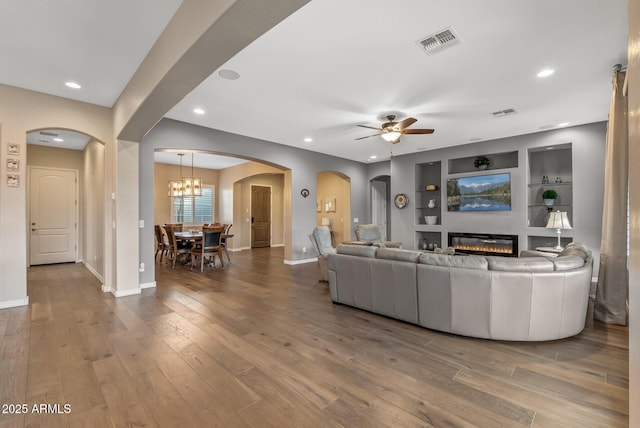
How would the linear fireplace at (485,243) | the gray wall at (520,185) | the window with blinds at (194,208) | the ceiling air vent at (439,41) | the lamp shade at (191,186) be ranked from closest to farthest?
1. the ceiling air vent at (439,41)
2. the gray wall at (520,185)
3. the linear fireplace at (485,243)
4. the lamp shade at (191,186)
5. the window with blinds at (194,208)

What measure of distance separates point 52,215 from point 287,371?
25.5 feet

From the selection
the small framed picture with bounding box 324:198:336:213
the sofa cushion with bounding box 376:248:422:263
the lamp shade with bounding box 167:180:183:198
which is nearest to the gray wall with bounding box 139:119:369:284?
the small framed picture with bounding box 324:198:336:213

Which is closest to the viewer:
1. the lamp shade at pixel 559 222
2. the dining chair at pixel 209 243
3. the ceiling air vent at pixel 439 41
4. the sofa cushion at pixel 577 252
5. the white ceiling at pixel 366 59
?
the white ceiling at pixel 366 59

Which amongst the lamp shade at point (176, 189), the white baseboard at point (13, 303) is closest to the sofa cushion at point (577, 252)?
the white baseboard at point (13, 303)

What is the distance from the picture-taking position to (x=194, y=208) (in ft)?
31.9

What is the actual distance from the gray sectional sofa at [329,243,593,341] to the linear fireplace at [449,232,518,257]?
3167 millimetres

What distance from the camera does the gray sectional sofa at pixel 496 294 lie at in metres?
2.75

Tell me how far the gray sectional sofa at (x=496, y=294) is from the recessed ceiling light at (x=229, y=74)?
2.86 meters

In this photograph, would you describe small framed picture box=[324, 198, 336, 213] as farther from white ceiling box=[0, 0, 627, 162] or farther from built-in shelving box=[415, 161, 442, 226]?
white ceiling box=[0, 0, 627, 162]

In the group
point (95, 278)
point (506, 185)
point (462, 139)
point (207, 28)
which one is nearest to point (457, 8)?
point (207, 28)

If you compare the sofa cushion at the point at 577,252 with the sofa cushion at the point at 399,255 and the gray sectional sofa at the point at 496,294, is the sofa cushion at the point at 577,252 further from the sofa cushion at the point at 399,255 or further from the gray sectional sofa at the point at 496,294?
the sofa cushion at the point at 399,255

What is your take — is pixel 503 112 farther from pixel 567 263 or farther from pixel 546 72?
pixel 567 263

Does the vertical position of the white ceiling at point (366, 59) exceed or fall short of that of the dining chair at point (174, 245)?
it exceeds it

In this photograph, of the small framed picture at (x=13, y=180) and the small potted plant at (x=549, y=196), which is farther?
the small potted plant at (x=549, y=196)
